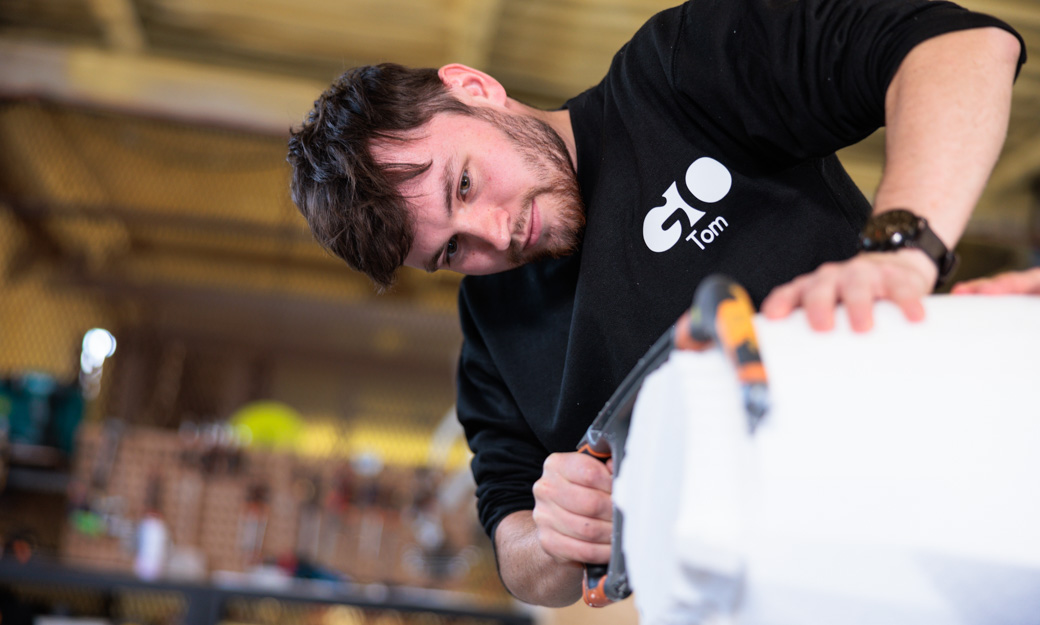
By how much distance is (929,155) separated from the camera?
23.6 inches

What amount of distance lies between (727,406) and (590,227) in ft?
1.75

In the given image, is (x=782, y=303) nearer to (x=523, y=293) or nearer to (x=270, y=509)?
(x=523, y=293)

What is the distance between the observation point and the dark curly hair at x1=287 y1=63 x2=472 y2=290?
988 mm

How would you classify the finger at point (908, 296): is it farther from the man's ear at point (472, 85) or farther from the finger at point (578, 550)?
the man's ear at point (472, 85)

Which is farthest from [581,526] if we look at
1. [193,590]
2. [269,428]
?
[269,428]

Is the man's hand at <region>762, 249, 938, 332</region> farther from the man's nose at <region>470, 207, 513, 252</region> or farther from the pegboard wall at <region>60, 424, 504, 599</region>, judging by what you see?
the pegboard wall at <region>60, 424, 504, 599</region>

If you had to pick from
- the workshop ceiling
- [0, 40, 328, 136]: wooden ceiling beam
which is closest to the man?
the workshop ceiling

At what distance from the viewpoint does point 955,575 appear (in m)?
0.46

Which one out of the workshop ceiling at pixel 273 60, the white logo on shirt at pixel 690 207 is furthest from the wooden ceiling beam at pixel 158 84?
the white logo on shirt at pixel 690 207

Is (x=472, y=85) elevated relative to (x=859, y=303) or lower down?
elevated

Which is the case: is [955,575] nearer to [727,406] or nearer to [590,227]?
[727,406]

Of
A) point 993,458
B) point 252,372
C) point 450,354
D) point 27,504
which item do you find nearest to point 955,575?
point 993,458

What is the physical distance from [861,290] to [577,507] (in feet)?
1.02

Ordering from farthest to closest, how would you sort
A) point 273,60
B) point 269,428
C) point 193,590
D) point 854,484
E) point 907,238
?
point 273,60 → point 269,428 → point 193,590 → point 907,238 → point 854,484
